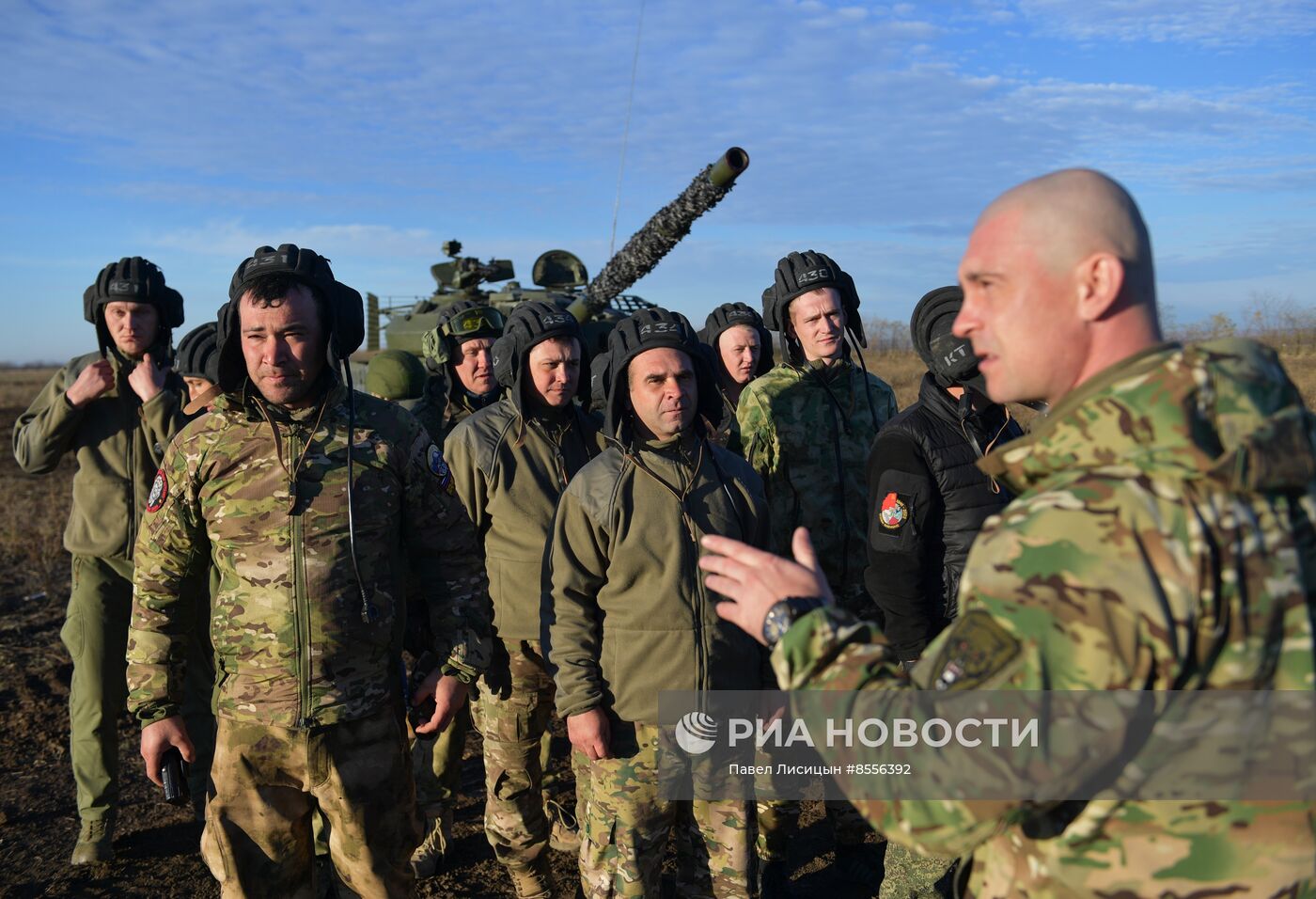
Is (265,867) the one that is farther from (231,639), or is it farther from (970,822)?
(970,822)

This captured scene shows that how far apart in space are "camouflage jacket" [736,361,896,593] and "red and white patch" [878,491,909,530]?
41.8 inches

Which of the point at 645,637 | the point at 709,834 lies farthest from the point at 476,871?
the point at 645,637

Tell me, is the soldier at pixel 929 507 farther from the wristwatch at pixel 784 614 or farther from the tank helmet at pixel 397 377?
the tank helmet at pixel 397 377

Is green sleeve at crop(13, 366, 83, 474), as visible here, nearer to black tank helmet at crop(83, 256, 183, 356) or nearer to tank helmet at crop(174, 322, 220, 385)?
black tank helmet at crop(83, 256, 183, 356)

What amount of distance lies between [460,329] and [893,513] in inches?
121

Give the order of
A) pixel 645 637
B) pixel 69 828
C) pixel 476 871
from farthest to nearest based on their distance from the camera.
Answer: pixel 69 828 < pixel 476 871 < pixel 645 637

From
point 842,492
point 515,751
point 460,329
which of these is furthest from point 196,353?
point 842,492

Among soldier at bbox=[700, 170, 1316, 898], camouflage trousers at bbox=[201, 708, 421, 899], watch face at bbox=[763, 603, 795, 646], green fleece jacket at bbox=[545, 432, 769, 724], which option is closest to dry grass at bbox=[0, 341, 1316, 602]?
camouflage trousers at bbox=[201, 708, 421, 899]

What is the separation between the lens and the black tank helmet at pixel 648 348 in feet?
12.4

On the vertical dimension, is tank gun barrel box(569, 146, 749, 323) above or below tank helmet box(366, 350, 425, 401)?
above

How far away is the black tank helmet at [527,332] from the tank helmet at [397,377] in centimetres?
435

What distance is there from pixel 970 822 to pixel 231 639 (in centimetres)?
243

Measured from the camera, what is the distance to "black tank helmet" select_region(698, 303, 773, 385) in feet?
Answer: 20.1

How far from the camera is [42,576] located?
941 cm
